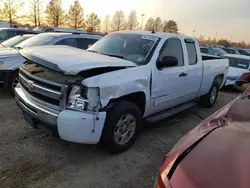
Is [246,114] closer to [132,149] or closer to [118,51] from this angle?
[132,149]

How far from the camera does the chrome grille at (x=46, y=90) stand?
3.19 metres

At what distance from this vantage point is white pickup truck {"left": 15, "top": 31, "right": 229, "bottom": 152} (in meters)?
3.14

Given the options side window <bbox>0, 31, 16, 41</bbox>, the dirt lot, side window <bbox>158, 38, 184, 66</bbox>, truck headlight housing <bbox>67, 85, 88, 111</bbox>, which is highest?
side window <bbox>158, 38, 184, 66</bbox>

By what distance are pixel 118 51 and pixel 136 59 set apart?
0.52 m

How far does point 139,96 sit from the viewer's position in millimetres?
3979

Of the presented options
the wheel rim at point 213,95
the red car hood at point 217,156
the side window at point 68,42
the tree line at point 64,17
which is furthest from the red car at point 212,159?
the tree line at point 64,17

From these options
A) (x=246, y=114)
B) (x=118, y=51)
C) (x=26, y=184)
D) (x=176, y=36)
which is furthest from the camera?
(x=176, y=36)

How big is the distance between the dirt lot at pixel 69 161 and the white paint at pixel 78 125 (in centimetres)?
48

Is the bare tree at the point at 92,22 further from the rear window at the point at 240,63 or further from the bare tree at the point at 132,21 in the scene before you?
the rear window at the point at 240,63

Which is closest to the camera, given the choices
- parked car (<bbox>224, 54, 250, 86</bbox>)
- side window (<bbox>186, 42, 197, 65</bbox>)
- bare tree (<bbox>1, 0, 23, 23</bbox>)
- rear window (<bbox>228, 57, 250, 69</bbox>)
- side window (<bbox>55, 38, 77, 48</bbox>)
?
side window (<bbox>186, 42, 197, 65</bbox>)

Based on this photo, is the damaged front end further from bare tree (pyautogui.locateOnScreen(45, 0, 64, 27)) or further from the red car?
bare tree (pyautogui.locateOnScreen(45, 0, 64, 27))

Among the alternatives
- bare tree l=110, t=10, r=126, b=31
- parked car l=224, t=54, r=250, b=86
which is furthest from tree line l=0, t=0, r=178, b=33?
parked car l=224, t=54, r=250, b=86

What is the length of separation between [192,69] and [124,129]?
228 cm

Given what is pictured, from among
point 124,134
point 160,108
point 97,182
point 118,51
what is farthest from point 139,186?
point 118,51
